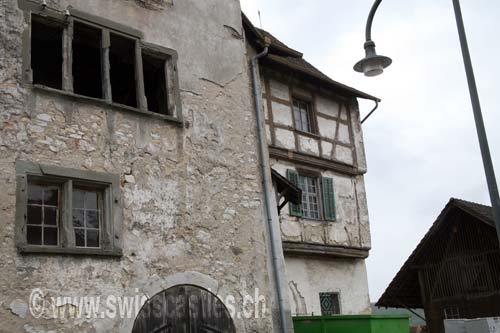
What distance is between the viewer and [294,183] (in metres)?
15.3

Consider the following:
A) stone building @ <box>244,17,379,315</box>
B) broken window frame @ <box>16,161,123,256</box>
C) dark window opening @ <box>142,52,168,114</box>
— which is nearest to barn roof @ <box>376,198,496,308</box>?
stone building @ <box>244,17,379,315</box>

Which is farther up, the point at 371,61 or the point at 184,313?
the point at 371,61

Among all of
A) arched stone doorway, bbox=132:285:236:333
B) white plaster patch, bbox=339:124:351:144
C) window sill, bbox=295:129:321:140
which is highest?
white plaster patch, bbox=339:124:351:144

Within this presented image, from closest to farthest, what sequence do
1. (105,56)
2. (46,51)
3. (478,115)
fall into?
1. (478,115)
2. (105,56)
3. (46,51)

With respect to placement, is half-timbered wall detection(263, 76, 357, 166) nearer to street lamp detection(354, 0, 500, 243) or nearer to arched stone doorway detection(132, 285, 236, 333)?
arched stone doorway detection(132, 285, 236, 333)

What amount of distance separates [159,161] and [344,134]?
916 centimetres

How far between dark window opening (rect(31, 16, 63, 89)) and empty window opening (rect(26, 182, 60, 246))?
253 centimetres

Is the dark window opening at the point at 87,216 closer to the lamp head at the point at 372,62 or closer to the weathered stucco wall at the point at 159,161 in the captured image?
the weathered stucco wall at the point at 159,161

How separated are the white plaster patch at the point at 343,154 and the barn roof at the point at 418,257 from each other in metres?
3.02

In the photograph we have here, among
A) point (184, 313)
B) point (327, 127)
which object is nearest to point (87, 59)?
point (184, 313)

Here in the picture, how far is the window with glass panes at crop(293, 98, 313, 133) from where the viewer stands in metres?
16.6

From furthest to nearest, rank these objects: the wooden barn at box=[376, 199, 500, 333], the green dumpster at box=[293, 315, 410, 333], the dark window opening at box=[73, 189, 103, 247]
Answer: the wooden barn at box=[376, 199, 500, 333] < the green dumpster at box=[293, 315, 410, 333] < the dark window opening at box=[73, 189, 103, 247]

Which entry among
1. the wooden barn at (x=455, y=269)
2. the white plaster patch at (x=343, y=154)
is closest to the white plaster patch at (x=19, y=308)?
the white plaster patch at (x=343, y=154)

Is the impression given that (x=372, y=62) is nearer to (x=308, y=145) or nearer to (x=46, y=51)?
(x=46, y=51)
